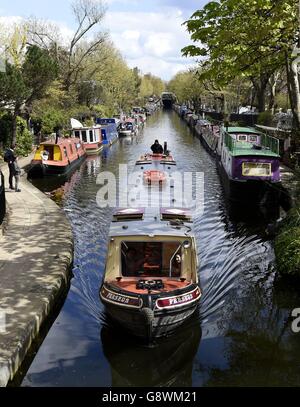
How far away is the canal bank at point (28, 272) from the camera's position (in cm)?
1008

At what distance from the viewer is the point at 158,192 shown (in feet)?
69.2

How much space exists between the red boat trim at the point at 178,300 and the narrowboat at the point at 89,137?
108 ft

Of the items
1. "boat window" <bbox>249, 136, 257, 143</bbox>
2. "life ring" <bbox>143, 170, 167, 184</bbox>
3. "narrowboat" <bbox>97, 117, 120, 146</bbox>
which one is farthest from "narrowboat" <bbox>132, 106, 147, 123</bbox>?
"life ring" <bbox>143, 170, 167, 184</bbox>

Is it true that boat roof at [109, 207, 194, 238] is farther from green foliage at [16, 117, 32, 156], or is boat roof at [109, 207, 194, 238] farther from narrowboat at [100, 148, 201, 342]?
green foliage at [16, 117, 32, 156]

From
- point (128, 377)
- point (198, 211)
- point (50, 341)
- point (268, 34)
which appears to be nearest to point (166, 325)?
point (128, 377)

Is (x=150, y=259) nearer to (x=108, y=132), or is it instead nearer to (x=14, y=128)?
(x=14, y=128)

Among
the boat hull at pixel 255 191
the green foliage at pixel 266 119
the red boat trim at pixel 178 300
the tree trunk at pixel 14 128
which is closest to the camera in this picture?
the red boat trim at pixel 178 300

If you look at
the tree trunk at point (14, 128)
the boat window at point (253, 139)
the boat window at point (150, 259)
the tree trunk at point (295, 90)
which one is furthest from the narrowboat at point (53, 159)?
the boat window at point (150, 259)

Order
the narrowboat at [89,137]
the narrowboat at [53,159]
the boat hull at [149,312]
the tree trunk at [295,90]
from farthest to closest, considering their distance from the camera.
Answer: the narrowboat at [89,137]
the narrowboat at [53,159]
the tree trunk at [295,90]
the boat hull at [149,312]

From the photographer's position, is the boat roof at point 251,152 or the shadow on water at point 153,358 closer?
the shadow on water at point 153,358

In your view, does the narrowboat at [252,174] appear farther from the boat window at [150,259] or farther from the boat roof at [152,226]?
the boat window at [150,259]

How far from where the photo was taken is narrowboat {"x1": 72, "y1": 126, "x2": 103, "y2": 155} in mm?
43469
